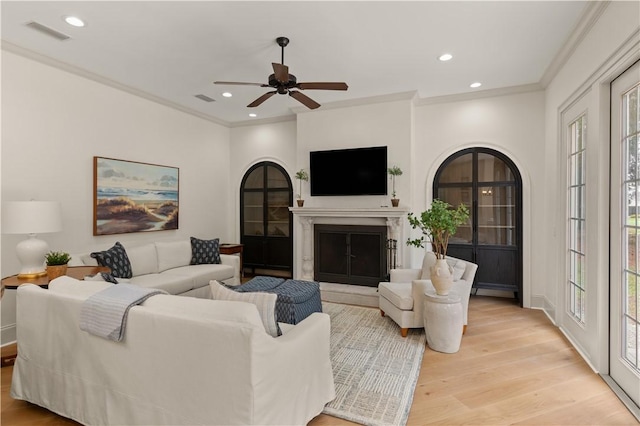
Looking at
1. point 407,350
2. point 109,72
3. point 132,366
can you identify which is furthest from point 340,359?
point 109,72

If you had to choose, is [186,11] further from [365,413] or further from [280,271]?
[280,271]

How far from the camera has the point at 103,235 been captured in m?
4.26

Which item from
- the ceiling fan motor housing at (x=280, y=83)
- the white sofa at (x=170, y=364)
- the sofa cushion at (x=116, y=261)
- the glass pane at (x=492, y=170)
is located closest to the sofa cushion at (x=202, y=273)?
the sofa cushion at (x=116, y=261)

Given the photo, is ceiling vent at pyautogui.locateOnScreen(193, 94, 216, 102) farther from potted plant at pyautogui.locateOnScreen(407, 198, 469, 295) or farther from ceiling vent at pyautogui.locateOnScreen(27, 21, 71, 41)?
potted plant at pyautogui.locateOnScreen(407, 198, 469, 295)

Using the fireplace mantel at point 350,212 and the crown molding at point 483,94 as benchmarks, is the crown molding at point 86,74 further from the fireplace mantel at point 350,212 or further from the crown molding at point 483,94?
the crown molding at point 483,94

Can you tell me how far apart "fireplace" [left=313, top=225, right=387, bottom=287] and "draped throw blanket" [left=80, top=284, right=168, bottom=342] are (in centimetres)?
350

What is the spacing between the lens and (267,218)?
633 cm

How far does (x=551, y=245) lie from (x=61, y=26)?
5.95 metres

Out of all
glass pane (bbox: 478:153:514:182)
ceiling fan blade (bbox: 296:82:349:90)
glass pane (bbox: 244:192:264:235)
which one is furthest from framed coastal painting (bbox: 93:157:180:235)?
glass pane (bbox: 478:153:514:182)

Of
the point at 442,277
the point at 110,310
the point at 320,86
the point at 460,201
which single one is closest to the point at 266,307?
the point at 110,310

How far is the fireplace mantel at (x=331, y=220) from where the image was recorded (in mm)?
4820

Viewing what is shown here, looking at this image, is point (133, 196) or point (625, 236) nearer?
point (625, 236)

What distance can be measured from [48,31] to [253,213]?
159 inches

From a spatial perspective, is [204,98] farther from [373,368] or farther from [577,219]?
[577,219]
